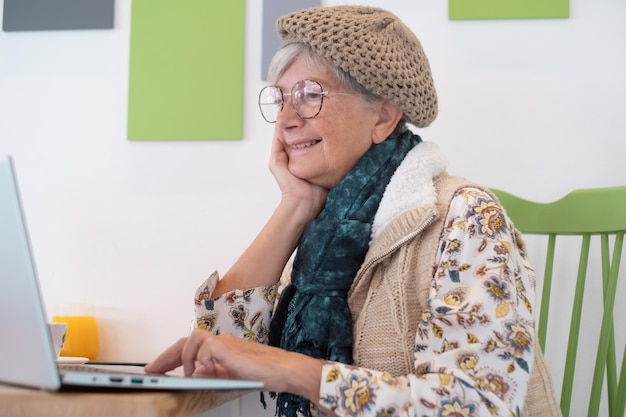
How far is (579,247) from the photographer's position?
5.49 feet

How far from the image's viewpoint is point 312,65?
1334mm

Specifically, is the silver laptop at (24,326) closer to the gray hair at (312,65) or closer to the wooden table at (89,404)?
the wooden table at (89,404)

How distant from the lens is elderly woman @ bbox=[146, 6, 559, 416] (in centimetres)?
92

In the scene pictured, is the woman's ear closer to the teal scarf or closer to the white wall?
the teal scarf

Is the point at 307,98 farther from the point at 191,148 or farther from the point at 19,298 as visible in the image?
the point at 19,298

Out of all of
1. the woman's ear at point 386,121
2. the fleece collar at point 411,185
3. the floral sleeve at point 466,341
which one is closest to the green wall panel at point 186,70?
the woman's ear at point 386,121

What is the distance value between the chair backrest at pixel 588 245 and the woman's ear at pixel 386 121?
0.35 metres

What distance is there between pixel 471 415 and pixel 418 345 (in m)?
0.16

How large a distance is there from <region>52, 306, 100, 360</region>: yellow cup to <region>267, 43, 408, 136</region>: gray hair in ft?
2.68

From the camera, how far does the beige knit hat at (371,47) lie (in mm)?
1262

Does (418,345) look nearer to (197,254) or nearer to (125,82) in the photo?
(197,254)

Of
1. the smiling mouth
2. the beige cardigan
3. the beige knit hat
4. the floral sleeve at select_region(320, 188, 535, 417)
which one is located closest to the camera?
the floral sleeve at select_region(320, 188, 535, 417)

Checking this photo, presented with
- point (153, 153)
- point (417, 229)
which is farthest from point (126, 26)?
point (417, 229)

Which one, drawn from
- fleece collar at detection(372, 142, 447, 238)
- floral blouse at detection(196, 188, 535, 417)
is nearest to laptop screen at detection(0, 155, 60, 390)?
floral blouse at detection(196, 188, 535, 417)
